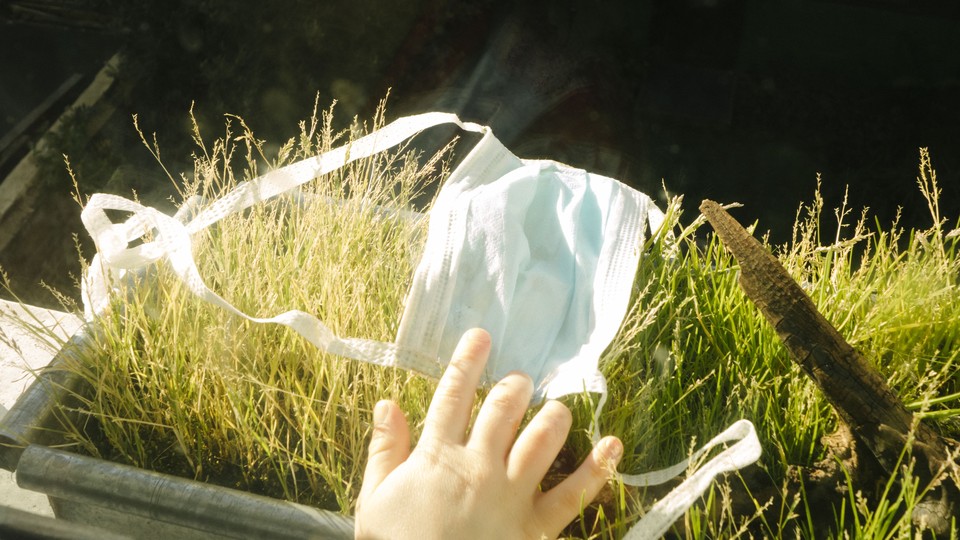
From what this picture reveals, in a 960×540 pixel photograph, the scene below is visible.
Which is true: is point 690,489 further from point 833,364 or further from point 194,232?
point 194,232

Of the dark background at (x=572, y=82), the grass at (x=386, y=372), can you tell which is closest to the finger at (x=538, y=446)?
the grass at (x=386, y=372)

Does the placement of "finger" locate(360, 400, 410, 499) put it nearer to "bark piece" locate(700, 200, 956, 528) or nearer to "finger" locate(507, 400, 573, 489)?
"finger" locate(507, 400, 573, 489)

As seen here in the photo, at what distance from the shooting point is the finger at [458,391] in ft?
4.68

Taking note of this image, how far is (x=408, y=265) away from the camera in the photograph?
1782 millimetres

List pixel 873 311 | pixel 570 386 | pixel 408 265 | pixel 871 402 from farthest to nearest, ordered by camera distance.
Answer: pixel 408 265 → pixel 873 311 → pixel 570 386 → pixel 871 402

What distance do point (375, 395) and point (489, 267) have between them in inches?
12.9

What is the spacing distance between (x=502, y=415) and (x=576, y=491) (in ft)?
0.57

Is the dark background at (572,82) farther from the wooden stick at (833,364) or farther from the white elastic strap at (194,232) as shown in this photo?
the wooden stick at (833,364)

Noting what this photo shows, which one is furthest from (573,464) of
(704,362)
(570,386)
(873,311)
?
(873,311)

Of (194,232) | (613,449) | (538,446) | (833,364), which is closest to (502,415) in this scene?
(538,446)

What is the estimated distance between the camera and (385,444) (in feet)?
4.65

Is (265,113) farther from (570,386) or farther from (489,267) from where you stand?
(570,386)

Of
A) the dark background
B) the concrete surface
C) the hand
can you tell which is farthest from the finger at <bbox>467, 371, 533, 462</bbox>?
the dark background

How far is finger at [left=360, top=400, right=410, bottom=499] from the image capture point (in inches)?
54.7
